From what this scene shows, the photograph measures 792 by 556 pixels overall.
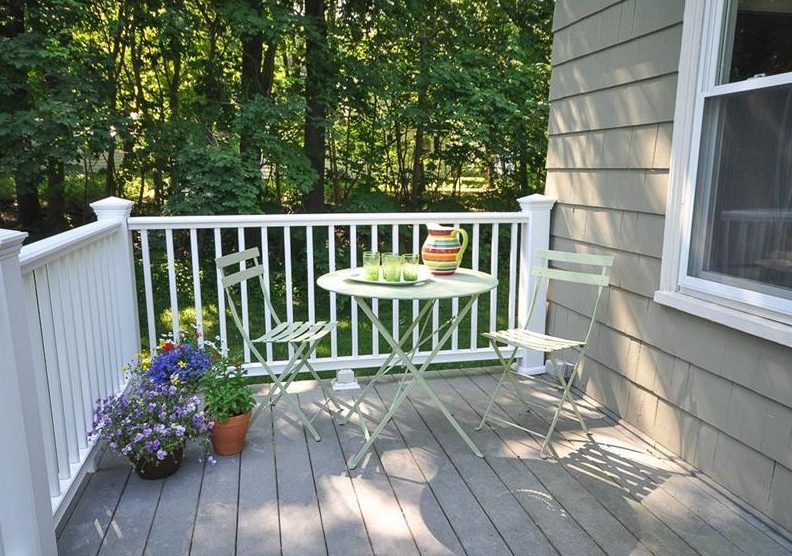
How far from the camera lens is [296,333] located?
2.80 m

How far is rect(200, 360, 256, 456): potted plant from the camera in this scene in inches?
103

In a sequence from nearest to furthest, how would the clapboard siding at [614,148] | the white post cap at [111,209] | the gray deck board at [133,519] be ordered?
the gray deck board at [133,519] < the clapboard siding at [614,148] < the white post cap at [111,209]

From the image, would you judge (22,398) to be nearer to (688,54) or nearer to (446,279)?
(446,279)

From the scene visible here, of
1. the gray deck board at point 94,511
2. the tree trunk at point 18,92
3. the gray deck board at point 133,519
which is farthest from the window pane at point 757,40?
the tree trunk at point 18,92

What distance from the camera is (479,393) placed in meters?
3.42

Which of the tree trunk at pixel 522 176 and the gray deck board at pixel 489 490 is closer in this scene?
the gray deck board at pixel 489 490

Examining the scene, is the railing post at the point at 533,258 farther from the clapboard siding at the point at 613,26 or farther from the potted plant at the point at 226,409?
the potted plant at the point at 226,409

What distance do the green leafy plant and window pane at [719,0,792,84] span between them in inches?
97.3

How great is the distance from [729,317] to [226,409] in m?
2.15

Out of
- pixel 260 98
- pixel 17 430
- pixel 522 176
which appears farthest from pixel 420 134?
pixel 17 430

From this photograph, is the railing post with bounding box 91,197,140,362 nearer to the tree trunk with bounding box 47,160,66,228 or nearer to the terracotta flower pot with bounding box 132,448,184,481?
the terracotta flower pot with bounding box 132,448,184,481

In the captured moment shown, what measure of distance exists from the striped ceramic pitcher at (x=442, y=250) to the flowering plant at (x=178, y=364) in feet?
3.86

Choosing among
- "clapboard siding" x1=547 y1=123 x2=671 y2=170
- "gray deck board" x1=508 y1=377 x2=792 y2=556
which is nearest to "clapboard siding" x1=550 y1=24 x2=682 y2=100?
"clapboard siding" x1=547 y1=123 x2=671 y2=170

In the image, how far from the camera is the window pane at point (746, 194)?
2125 millimetres
